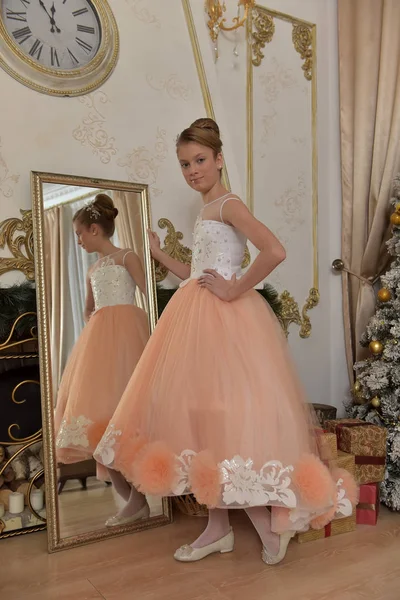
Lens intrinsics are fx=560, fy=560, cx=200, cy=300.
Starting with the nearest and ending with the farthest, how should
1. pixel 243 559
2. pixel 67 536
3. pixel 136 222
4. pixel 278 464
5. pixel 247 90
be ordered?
1. pixel 278 464
2. pixel 243 559
3. pixel 67 536
4. pixel 136 222
5. pixel 247 90

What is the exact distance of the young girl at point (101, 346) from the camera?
96.6 inches

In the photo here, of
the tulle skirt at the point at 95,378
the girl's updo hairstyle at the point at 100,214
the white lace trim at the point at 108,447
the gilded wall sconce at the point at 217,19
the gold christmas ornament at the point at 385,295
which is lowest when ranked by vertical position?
the white lace trim at the point at 108,447

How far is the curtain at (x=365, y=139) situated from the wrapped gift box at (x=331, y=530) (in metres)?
1.20

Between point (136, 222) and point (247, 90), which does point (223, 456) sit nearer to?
point (136, 222)

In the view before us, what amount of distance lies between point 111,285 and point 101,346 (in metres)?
0.30

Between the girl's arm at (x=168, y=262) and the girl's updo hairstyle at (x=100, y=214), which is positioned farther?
the girl's arm at (x=168, y=262)

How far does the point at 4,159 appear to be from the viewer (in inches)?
101

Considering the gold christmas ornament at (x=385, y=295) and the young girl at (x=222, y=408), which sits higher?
the gold christmas ornament at (x=385, y=295)

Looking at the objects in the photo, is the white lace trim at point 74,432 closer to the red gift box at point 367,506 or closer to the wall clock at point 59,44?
the red gift box at point 367,506

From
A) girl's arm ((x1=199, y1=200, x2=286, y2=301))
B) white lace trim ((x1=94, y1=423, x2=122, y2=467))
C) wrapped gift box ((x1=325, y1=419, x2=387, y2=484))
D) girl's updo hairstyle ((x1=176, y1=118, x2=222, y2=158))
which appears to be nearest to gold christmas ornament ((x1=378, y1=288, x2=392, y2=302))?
wrapped gift box ((x1=325, y1=419, x2=387, y2=484))

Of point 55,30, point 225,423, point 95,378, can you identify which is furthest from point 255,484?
point 55,30

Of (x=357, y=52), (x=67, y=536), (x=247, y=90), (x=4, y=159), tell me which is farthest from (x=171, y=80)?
(x=67, y=536)

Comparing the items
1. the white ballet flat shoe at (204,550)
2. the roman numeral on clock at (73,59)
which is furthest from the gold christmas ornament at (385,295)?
the roman numeral on clock at (73,59)

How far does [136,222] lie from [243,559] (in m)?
1.59
